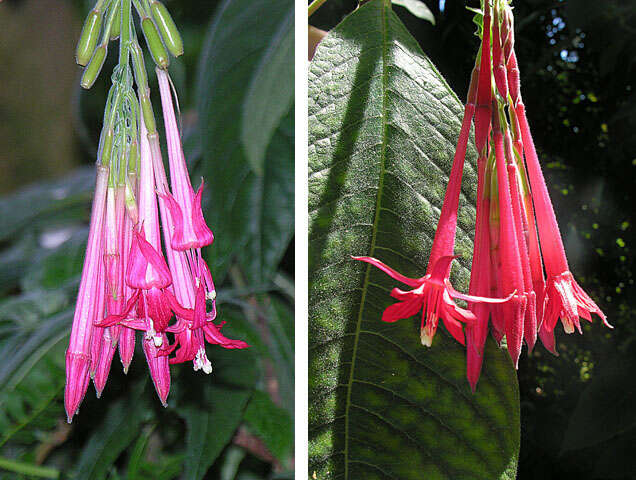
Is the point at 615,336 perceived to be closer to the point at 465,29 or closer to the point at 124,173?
the point at 465,29

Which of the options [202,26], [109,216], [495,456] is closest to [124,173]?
[109,216]

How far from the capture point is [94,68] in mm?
427

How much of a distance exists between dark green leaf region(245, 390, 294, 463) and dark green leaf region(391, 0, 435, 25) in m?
0.37

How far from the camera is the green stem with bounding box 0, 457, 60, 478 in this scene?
44 cm

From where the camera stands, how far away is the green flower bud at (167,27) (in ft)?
1.44

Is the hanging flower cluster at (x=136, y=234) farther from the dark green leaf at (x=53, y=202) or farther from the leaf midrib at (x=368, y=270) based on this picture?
the leaf midrib at (x=368, y=270)

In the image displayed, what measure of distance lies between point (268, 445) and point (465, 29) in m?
0.41

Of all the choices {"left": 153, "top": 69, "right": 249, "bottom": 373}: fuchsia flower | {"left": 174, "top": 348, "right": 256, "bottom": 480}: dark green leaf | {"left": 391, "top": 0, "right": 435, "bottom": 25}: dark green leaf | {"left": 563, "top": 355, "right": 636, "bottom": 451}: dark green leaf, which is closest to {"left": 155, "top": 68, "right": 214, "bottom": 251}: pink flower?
{"left": 153, "top": 69, "right": 249, "bottom": 373}: fuchsia flower

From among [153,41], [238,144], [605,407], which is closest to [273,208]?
[238,144]

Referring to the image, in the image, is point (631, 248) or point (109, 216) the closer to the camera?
point (109, 216)

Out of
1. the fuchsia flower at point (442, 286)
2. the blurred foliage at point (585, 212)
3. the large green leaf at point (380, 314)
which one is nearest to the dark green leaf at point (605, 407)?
the blurred foliage at point (585, 212)

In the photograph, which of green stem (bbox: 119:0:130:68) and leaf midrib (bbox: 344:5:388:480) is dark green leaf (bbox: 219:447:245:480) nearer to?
leaf midrib (bbox: 344:5:388:480)

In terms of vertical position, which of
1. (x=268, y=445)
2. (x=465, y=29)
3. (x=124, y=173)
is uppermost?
(x=465, y=29)

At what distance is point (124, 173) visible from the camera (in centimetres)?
42
